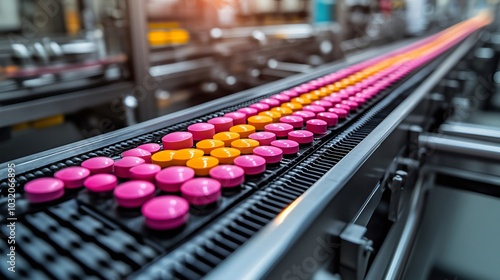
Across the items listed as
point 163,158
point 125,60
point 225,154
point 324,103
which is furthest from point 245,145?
point 125,60

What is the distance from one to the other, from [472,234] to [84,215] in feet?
5.13

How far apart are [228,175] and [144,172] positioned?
13 centimetres

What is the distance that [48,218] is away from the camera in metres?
0.49

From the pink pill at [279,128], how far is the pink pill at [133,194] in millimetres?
330

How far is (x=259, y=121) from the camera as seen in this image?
2.65 feet

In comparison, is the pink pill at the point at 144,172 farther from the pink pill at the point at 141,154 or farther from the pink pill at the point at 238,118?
the pink pill at the point at 238,118

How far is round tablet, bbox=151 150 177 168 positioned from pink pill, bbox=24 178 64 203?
0.49 ft

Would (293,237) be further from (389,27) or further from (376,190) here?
(389,27)

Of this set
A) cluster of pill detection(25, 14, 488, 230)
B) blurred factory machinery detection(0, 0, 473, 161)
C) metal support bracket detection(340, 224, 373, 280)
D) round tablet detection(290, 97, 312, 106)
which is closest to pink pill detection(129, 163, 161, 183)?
cluster of pill detection(25, 14, 488, 230)

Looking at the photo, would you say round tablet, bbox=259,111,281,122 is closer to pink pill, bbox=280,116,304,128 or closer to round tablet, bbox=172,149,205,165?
pink pill, bbox=280,116,304,128

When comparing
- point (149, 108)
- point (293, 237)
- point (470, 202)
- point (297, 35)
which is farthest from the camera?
point (297, 35)

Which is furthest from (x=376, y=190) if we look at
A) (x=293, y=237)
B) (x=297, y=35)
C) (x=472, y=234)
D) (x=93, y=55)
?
(x=297, y=35)

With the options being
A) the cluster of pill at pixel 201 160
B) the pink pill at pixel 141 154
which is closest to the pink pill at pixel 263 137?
the cluster of pill at pixel 201 160

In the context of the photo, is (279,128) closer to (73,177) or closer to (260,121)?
(260,121)
